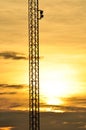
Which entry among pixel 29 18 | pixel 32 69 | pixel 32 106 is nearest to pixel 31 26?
pixel 29 18

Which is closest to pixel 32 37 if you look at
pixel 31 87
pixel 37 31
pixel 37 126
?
pixel 37 31

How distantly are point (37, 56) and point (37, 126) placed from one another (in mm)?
18520

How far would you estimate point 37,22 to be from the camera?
145875 millimetres

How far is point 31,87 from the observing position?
483 feet

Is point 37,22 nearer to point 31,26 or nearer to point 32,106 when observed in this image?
point 31,26

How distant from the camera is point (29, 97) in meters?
146

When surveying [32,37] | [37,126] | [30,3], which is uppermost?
[30,3]

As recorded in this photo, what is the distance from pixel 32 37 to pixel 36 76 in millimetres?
10511

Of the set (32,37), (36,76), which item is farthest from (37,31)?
(36,76)

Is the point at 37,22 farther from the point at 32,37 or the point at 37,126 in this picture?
the point at 37,126

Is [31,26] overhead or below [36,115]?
overhead

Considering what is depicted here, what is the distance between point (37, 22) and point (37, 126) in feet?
89.7

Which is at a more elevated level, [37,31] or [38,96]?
[37,31]

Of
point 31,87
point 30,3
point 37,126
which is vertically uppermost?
point 30,3
